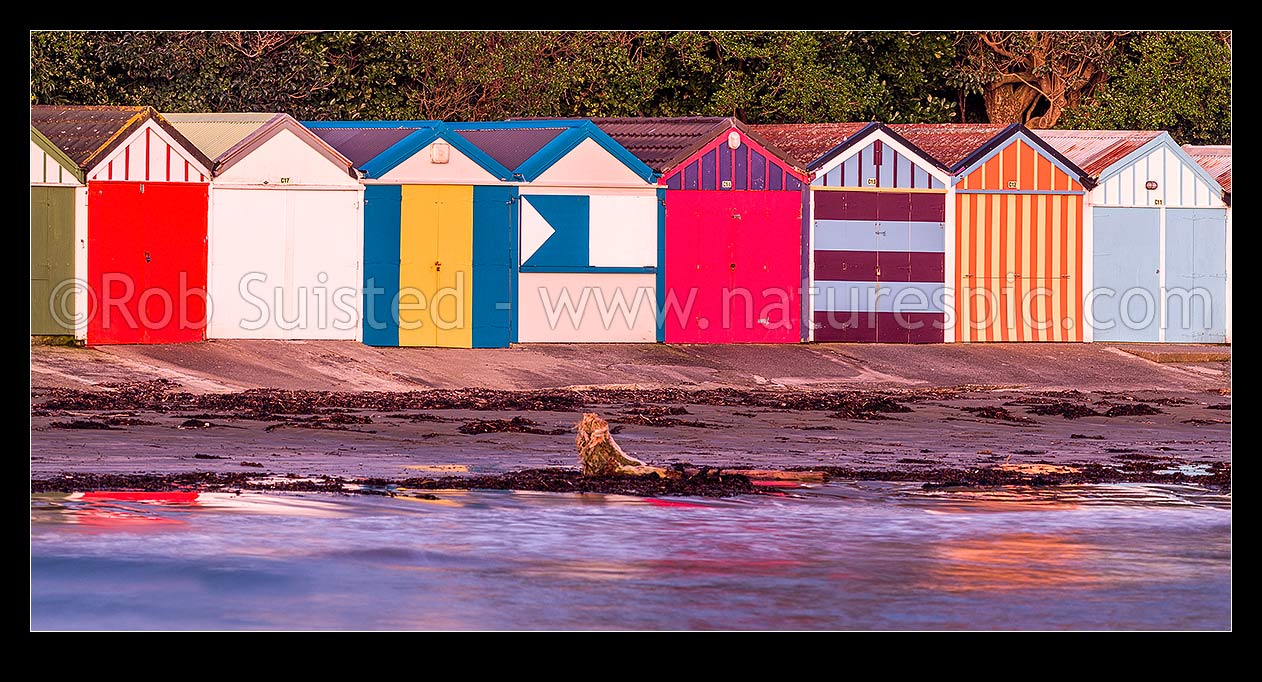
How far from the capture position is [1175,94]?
87.7ft

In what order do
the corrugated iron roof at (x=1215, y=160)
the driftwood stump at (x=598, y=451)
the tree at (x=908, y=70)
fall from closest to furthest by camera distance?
the driftwood stump at (x=598, y=451)
the corrugated iron roof at (x=1215, y=160)
the tree at (x=908, y=70)

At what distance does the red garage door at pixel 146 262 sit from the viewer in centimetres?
1778

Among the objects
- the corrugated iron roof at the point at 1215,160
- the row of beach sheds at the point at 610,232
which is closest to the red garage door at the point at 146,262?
the row of beach sheds at the point at 610,232

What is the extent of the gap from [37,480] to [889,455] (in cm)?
580

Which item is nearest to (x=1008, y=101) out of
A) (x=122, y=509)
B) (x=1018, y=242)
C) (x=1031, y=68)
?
(x=1031, y=68)

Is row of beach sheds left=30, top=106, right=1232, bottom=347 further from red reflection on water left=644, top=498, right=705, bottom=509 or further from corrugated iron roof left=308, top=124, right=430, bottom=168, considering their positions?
red reflection on water left=644, top=498, right=705, bottom=509

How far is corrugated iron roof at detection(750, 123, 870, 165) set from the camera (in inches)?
798

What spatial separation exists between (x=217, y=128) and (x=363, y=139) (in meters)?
1.53

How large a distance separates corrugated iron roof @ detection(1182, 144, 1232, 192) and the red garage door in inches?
454

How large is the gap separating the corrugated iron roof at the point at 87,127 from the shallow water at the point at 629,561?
26.9 feet

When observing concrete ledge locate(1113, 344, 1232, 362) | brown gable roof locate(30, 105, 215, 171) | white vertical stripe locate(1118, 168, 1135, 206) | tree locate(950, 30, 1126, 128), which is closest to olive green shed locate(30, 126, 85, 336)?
brown gable roof locate(30, 105, 215, 171)

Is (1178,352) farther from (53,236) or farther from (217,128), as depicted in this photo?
(53,236)

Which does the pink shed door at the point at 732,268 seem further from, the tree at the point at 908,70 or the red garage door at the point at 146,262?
the tree at the point at 908,70

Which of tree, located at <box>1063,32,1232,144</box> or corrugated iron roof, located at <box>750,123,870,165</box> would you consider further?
tree, located at <box>1063,32,1232,144</box>
